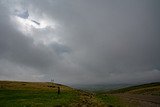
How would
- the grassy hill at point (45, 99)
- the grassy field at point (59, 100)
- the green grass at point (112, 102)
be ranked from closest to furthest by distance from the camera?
1. the grassy hill at point (45, 99)
2. the grassy field at point (59, 100)
3. the green grass at point (112, 102)

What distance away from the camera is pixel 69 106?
3947cm

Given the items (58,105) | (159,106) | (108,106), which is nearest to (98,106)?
(108,106)

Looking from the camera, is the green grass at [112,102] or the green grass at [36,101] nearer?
the green grass at [36,101]

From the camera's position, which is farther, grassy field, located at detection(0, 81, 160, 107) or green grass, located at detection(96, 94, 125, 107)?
green grass, located at detection(96, 94, 125, 107)

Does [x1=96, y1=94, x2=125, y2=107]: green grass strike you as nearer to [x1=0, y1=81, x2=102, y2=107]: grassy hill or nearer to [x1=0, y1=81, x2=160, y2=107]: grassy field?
[x1=0, y1=81, x2=160, y2=107]: grassy field

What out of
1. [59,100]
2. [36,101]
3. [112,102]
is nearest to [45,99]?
[59,100]

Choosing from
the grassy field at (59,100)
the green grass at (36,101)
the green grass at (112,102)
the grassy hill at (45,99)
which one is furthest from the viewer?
the green grass at (112,102)

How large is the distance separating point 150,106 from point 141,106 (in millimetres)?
1645

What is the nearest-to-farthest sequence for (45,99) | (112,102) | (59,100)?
1. (59,100)
2. (45,99)
3. (112,102)

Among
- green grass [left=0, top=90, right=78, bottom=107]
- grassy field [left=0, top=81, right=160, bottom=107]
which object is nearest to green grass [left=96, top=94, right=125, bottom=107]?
grassy field [left=0, top=81, right=160, bottom=107]

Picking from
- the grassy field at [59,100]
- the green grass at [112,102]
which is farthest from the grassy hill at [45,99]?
the green grass at [112,102]

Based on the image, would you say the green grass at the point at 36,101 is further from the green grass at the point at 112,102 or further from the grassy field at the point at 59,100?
the green grass at the point at 112,102

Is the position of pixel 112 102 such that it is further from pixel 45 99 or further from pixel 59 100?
pixel 45 99

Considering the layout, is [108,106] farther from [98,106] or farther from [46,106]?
[46,106]
